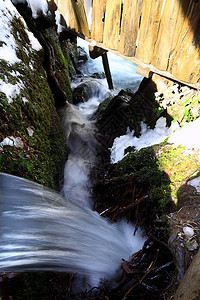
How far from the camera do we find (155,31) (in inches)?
106

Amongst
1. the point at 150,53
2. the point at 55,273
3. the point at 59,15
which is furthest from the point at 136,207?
the point at 59,15

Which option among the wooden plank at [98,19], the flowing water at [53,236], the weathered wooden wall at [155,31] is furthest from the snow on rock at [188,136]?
the wooden plank at [98,19]

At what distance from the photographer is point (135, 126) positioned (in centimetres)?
427

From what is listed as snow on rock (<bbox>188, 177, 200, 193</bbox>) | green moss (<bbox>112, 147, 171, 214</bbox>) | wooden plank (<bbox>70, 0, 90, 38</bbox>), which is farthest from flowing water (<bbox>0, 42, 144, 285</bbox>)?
wooden plank (<bbox>70, 0, 90, 38</bbox>)

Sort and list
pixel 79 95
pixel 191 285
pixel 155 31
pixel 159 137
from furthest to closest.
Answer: pixel 79 95, pixel 159 137, pixel 155 31, pixel 191 285

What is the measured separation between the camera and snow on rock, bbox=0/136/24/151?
202cm

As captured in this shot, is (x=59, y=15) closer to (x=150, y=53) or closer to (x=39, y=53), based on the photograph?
(x=39, y=53)

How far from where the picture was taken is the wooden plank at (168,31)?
7.80 ft

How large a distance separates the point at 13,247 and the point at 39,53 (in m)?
4.03

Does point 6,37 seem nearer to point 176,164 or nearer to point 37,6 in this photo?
point 37,6

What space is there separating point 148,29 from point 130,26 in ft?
1.33

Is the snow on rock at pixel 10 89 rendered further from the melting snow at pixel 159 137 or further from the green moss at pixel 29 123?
the melting snow at pixel 159 137

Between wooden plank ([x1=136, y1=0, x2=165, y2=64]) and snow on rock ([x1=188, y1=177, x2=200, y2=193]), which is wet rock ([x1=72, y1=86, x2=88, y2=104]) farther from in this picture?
snow on rock ([x1=188, y1=177, x2=200, y2=193])

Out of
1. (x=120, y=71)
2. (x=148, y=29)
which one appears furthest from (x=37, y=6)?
(x=120, y=71)
